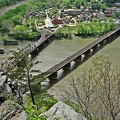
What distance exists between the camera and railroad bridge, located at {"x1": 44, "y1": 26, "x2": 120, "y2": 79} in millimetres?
27562

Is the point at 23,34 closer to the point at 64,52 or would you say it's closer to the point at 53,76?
the point at 64,52

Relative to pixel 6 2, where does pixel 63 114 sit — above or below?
above

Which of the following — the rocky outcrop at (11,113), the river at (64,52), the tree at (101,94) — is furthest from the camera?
the river at (64,52)

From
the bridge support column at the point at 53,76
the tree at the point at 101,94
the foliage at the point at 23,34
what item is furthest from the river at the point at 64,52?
the tree at the point at 101,94

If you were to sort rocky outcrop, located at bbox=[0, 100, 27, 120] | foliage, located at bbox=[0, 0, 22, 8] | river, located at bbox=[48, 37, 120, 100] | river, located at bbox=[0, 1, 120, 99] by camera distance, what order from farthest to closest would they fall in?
foliage, located at bbox=[0, 0, 22, 8], river, located at bbox=[0, 1, 120, 99], river, located at bbox=[48, 37, 120, 100], rocky outcrop, located at bbox=[0, 100, 27, 120]

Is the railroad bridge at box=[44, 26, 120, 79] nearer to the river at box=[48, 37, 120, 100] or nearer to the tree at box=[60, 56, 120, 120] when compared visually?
the river at box=[48, 37, 120, 100]

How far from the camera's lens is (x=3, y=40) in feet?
136

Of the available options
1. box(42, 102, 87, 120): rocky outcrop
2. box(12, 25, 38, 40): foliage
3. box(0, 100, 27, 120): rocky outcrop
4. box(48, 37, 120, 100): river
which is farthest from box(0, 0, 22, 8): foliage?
box(42, 102, 87, 120): rocky outcrop

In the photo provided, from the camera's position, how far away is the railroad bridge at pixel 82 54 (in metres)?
27.6

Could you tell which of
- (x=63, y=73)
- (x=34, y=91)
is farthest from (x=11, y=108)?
(x=63, y=73)

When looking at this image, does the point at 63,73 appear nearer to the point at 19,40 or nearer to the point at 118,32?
the point at 19,40

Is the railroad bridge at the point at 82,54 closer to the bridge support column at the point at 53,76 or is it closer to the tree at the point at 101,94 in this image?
the bridge support column at the point at 53,76

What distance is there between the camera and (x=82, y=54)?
33594 millimetres

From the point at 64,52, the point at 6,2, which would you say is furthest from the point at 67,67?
the point at 6,2
